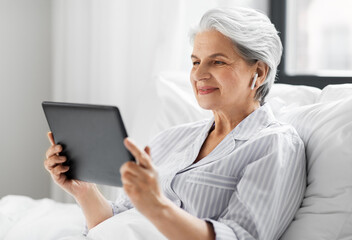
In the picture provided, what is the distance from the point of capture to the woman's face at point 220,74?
52.2 inches

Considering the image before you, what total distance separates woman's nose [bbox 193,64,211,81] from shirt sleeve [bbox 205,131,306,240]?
25 centimetres

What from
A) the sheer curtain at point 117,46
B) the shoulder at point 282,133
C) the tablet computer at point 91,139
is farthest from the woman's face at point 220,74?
the sheer curtain at point 117,46

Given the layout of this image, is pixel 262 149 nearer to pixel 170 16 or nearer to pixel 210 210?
pixel 210 210

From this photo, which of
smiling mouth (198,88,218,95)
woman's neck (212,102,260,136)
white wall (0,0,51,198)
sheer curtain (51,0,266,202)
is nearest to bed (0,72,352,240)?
woman's neck (212,102,260,136)

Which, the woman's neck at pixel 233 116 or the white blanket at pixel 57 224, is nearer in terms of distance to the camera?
the white blanket at pixel 57 224

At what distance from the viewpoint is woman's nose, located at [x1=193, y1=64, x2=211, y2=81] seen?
1.35 m

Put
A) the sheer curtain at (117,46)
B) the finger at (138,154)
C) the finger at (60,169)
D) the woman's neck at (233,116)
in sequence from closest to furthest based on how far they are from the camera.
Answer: the finger at (138,154) < the finger at (60,169) < the woman's neck at (233,116) < the sheer curtain at (117,46)

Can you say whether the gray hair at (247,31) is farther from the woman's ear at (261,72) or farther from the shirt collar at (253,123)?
the shirt collar at (253,123)

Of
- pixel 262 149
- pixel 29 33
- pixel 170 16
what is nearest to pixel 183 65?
pixel 170 16

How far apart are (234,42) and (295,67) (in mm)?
1318

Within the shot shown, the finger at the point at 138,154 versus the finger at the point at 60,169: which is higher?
the finger at the point at 138,154

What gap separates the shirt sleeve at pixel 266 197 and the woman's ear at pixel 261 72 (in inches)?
8.0

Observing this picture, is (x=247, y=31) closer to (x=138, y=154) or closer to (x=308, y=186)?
(x=308, y=186)

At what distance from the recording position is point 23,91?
2820 mm
